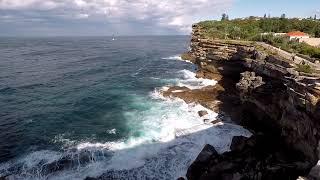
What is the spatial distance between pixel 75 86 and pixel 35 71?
20.7 metres

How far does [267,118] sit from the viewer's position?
41.7 m

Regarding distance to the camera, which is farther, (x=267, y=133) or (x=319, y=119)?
(x=267, y=133)

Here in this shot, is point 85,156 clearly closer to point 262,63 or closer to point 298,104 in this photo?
point 298,104

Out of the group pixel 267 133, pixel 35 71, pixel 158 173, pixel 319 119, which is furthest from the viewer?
pixel 35 71

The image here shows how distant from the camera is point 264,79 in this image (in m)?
46.7

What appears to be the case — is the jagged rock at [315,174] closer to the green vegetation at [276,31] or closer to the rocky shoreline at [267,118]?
the rocky shoreline at [267,118]

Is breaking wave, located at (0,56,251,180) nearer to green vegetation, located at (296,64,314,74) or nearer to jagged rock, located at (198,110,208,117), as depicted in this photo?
jagged rock, located at (198,110,208,117)

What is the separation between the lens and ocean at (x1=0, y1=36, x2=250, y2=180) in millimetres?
35094

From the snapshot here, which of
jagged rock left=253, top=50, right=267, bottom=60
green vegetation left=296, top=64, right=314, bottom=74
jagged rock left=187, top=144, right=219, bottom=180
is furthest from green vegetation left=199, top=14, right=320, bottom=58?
jagged rock left=187, top=144, right=219, bottom=180

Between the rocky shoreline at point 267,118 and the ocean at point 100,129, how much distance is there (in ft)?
8.23

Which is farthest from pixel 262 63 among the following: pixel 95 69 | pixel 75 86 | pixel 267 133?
pixel 95 69

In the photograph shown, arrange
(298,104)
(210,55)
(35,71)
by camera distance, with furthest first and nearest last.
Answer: (35,71)
(210,55)
(298,104)

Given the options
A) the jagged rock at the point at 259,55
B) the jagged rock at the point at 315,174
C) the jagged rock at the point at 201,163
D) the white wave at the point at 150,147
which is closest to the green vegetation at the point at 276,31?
the jagged rock at the point at 259,55

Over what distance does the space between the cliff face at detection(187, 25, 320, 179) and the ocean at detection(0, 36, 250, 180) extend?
114 inches
